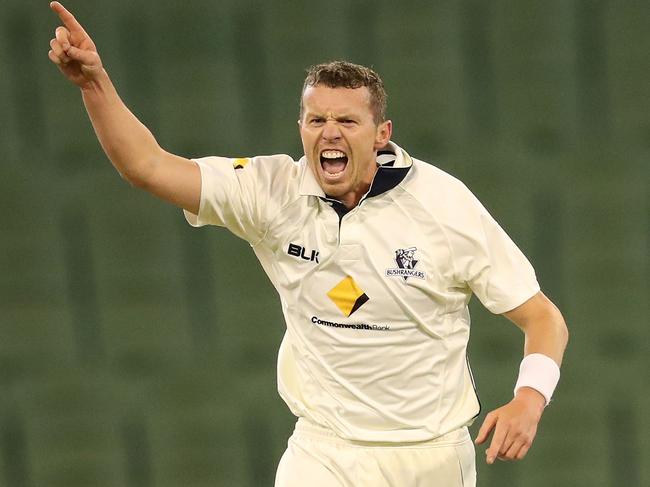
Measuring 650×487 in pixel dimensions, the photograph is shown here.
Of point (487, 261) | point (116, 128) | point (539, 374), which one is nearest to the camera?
point (116, 128)

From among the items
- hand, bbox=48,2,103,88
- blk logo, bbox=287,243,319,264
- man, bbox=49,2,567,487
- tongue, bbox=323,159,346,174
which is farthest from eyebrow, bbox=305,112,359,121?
hand, bbox=48,2,103,88

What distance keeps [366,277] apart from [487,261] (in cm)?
31

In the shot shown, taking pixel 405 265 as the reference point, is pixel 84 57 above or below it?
above

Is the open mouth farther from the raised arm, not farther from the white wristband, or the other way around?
the white wristband

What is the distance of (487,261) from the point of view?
3.05 m

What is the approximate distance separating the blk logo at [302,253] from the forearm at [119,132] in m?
0.42

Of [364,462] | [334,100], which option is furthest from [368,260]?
[364,462]

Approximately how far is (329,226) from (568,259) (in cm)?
247

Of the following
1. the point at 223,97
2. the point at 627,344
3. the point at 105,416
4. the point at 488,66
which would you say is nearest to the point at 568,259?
the point at 627,344

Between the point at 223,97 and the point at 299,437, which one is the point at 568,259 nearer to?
the point at 223,97

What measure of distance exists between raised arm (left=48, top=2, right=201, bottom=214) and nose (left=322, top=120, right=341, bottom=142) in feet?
1.08

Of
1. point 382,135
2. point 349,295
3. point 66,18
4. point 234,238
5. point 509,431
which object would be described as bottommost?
point 509,431

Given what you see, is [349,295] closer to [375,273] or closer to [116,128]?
[375,273]

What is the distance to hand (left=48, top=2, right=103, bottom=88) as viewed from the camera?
270 cm
